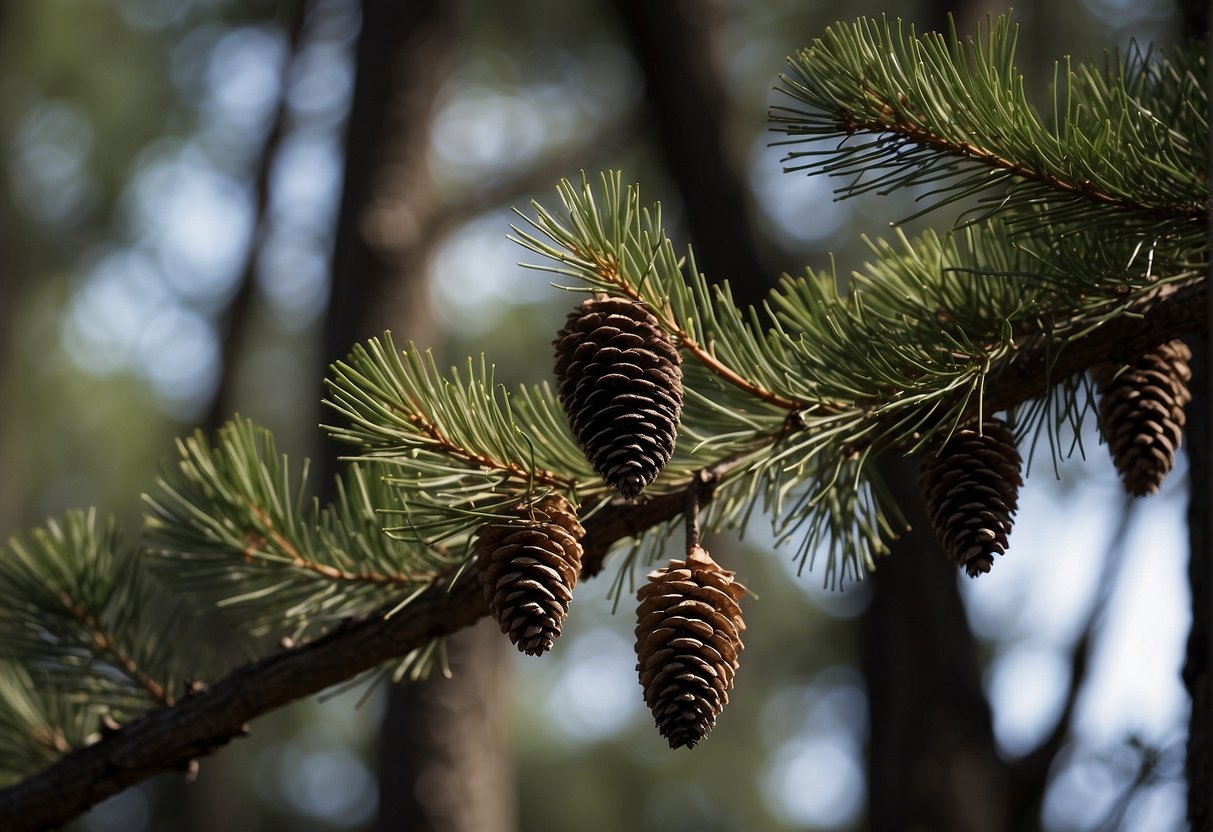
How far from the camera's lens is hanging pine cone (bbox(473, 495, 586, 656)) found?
0.76m

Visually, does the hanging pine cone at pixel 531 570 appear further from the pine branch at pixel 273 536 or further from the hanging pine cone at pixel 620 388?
the pine branch at pixel 273 536

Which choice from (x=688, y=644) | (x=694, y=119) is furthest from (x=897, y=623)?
(x=688, y=644)

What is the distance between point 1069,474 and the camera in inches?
154

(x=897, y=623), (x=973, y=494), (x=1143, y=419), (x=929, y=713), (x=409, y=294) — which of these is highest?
(x=409, y=294)

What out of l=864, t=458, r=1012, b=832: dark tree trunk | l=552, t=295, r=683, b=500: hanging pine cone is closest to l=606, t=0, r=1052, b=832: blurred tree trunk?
l=864, t=458, r=1012, b=832: dark tree trunk

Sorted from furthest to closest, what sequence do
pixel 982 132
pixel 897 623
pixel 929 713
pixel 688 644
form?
1. pixel 897 623
2. pixel 929 713
3. pixel 982 132
4. pixel 688 644

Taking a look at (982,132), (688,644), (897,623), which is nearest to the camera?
(688,644)

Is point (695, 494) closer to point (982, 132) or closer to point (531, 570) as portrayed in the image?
point (531, 570)

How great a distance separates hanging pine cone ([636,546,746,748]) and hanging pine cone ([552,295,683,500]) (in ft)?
0.26

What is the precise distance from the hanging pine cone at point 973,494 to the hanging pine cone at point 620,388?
221 mm

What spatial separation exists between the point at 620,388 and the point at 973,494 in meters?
0.29

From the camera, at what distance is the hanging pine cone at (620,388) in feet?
2.53

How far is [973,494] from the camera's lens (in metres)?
0.84

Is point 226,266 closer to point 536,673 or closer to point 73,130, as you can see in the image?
point 73,130
